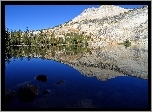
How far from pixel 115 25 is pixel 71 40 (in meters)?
84.1

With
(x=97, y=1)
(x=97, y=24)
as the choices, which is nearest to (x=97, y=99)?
(x=97, y=1)

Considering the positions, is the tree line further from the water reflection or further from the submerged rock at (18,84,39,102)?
the submerged rock at (18,84,39,102)

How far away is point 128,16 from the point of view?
154m

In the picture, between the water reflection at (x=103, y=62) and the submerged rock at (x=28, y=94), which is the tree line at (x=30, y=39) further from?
the submerged rock at (x=28, y=94)

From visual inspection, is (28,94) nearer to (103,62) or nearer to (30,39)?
(103,62)

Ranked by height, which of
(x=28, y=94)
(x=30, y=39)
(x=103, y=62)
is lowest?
(x=28, y=94)

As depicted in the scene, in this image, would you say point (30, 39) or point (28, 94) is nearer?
point (28, 94)

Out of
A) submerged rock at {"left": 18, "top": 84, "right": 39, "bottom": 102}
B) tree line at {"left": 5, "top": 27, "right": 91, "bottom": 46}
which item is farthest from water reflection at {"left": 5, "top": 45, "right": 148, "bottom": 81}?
tree line at {"left": 5, "top": 27, "right": 91, "bottom": 46}

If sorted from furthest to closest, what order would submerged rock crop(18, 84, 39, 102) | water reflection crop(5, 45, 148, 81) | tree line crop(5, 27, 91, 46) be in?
tree line crop(5, 27, 91, 46)
water reflection crop(5, 45, 148, 81)
submerged rock crop(18, 84, 39, 102)

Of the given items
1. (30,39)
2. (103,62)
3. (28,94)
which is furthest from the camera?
(30,39)

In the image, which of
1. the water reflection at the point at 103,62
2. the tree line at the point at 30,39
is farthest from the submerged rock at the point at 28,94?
the tree line at the point at 30,39

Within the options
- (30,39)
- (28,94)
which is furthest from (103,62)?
(30,39)

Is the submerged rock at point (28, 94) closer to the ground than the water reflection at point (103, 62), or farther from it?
closer to the ground

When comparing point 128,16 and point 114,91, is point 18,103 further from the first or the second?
point 128,16
